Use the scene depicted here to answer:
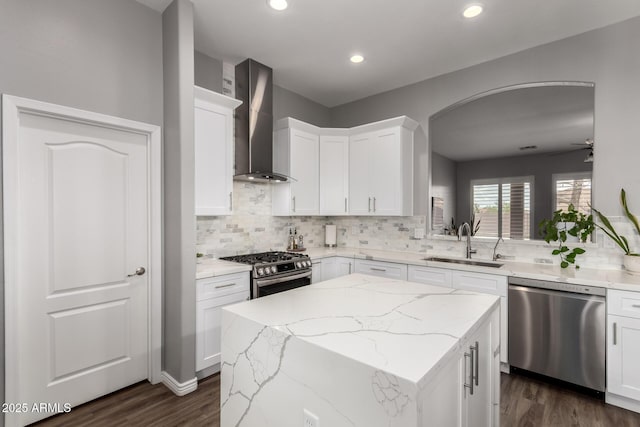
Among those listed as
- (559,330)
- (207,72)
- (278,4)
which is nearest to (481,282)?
(559,330)

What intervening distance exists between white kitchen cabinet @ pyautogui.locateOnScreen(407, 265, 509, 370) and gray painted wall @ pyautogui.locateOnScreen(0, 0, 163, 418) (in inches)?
111

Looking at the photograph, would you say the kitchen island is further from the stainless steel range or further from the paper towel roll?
the paper towel roll

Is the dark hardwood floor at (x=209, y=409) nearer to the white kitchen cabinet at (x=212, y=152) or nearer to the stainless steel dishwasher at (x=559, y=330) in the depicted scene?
the stainless steel dishwasher at (x=559, y=330)

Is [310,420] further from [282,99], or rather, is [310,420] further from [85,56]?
[282,99]

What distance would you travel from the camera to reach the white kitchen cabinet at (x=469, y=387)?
3.43ft

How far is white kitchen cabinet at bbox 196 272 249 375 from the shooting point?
255 cm

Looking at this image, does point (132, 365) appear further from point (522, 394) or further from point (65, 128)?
point (522, 394)

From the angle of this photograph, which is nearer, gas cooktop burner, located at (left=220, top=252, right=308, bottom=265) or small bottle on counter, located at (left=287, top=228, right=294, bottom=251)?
gas cooktop burner, located at (left=220, top=252, right=308, bottom=265)

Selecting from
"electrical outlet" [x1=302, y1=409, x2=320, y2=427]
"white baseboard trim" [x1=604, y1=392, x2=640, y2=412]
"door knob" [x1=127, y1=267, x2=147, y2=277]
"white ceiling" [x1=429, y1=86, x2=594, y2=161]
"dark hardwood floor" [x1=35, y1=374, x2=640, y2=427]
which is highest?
"white ceiling" [x1=429, y1=86, x2=594, y2=161]

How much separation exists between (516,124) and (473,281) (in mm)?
1678

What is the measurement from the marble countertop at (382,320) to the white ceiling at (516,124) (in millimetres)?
2101

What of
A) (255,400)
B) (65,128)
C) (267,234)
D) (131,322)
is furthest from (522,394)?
(65,128)

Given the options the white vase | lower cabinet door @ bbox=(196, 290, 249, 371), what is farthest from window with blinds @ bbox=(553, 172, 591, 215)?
lower cabinet door @ bbox=(196, 290, 249, 371)

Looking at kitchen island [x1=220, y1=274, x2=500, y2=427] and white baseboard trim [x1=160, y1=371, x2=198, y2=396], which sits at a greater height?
kitchen island [x1=220, y1=274, x2=500, y2=427]
